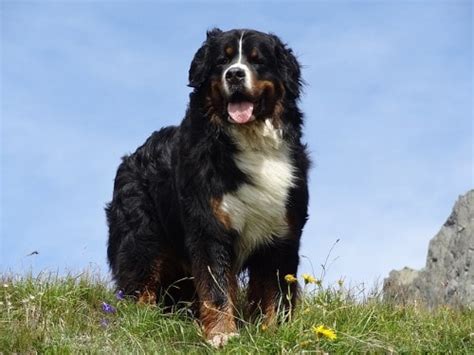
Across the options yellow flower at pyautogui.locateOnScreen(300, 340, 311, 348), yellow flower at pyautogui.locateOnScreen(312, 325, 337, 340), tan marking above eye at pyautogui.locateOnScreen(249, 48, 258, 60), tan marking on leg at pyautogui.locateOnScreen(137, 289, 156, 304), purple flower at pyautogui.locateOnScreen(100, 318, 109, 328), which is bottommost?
purple flower at pyautogui.locateOnScreen(100, 318, 109, 328)

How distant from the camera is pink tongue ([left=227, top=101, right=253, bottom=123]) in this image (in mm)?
6484

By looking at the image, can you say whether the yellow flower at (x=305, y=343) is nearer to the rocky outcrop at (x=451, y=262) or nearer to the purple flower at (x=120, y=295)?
the purple flower at (x=120, y=295)

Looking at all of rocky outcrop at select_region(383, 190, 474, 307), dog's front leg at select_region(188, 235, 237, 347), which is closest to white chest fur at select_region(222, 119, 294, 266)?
dog's front leg at select_region(188, 235, 237, 347)

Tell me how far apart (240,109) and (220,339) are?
5.27ft

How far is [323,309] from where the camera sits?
262 inches

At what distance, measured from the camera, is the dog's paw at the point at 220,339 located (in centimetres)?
618

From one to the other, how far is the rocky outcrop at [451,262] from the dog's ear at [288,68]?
7364mm

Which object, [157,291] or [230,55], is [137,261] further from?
[230,55]

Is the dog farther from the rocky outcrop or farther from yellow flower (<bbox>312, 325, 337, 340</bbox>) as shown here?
the rocky outcrop

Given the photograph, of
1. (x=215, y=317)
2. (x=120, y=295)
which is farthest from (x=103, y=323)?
(x=215, y=317)

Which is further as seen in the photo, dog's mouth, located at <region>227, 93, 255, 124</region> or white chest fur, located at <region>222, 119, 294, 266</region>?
white chest fur, located at <region>222, 119, 294, 266</region>

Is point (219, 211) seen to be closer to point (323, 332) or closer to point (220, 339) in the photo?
point (220, 339)

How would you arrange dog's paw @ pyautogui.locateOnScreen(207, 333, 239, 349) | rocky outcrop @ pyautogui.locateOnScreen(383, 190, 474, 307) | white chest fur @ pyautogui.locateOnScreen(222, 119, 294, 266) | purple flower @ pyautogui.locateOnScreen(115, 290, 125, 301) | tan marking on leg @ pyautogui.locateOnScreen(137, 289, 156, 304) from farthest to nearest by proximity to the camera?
rocky outcrop @ pyautogui.locateOnScreen(383, 190, 474, 307) → tan marking on leg @ pyautogui.locateOnScreen(137, 289, 156, 304) → purple flower @ pyautogui.locateOnScreen(115, 290, 125, 301) → white chest fur @ pyautogui.locateOnScreen(222, 119, 294, 266) → dog's paw @ pyautogui.locateOnScreen(207, 333, 239, 349)

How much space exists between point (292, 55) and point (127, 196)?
6.32 feet
